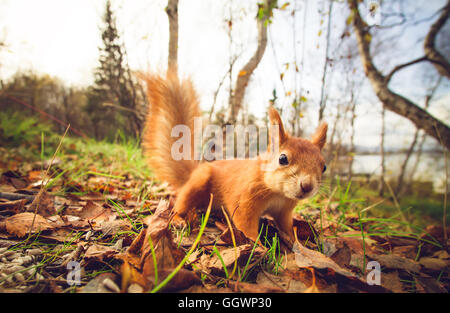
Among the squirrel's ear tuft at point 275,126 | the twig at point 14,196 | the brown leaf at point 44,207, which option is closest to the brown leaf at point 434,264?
the squirrel's ear tuft at point 275,126

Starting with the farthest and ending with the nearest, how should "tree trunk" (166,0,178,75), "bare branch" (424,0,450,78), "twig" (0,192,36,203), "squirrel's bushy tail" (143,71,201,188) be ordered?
1. "bare branch" (424,0,450,78)
2. "tree trunk" (166,0,178,75)
3. "squirrel's bushy tail" (143,71,201,188)
4. "twig" (0,192,36,203)

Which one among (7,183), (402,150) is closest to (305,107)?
(7,183)

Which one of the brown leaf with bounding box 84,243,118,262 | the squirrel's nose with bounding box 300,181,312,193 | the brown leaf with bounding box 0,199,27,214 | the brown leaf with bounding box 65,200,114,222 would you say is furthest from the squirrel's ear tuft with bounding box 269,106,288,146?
the brown leaf with bounding box 0,199,27,214

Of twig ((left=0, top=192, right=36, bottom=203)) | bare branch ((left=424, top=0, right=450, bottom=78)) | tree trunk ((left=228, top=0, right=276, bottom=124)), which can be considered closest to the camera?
twig ((left=0, top=192, right=36, bottom=203))

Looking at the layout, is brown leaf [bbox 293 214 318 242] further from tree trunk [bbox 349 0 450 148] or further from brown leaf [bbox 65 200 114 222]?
tree trunk [bbox 349 0 450 148]

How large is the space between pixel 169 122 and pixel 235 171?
74cm

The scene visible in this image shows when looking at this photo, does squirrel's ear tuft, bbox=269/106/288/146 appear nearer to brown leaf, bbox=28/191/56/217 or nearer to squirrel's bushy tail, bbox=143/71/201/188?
squirrel's bushy tail, bbox=143/71/201/188

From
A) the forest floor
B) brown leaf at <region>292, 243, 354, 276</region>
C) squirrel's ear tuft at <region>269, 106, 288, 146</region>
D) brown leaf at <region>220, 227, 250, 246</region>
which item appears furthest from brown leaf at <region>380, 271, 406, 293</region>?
squirrel's ear tuft at <region>269, 106, 288, 146</region>

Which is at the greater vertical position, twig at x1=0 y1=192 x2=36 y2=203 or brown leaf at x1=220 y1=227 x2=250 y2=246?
twig at x1=0 y1=192 x2=36 y2=203

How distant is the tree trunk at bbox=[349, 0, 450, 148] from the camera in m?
3.12

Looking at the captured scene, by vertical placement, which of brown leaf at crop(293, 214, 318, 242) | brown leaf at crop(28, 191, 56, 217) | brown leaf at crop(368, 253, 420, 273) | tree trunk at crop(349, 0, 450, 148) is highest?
tree trunk at crop(349, 0, 450, 148)

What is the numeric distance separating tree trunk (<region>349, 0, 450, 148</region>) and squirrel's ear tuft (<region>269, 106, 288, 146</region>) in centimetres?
257

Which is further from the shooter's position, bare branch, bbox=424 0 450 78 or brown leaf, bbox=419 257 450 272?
bare branch, bbox=424 0 450 78
